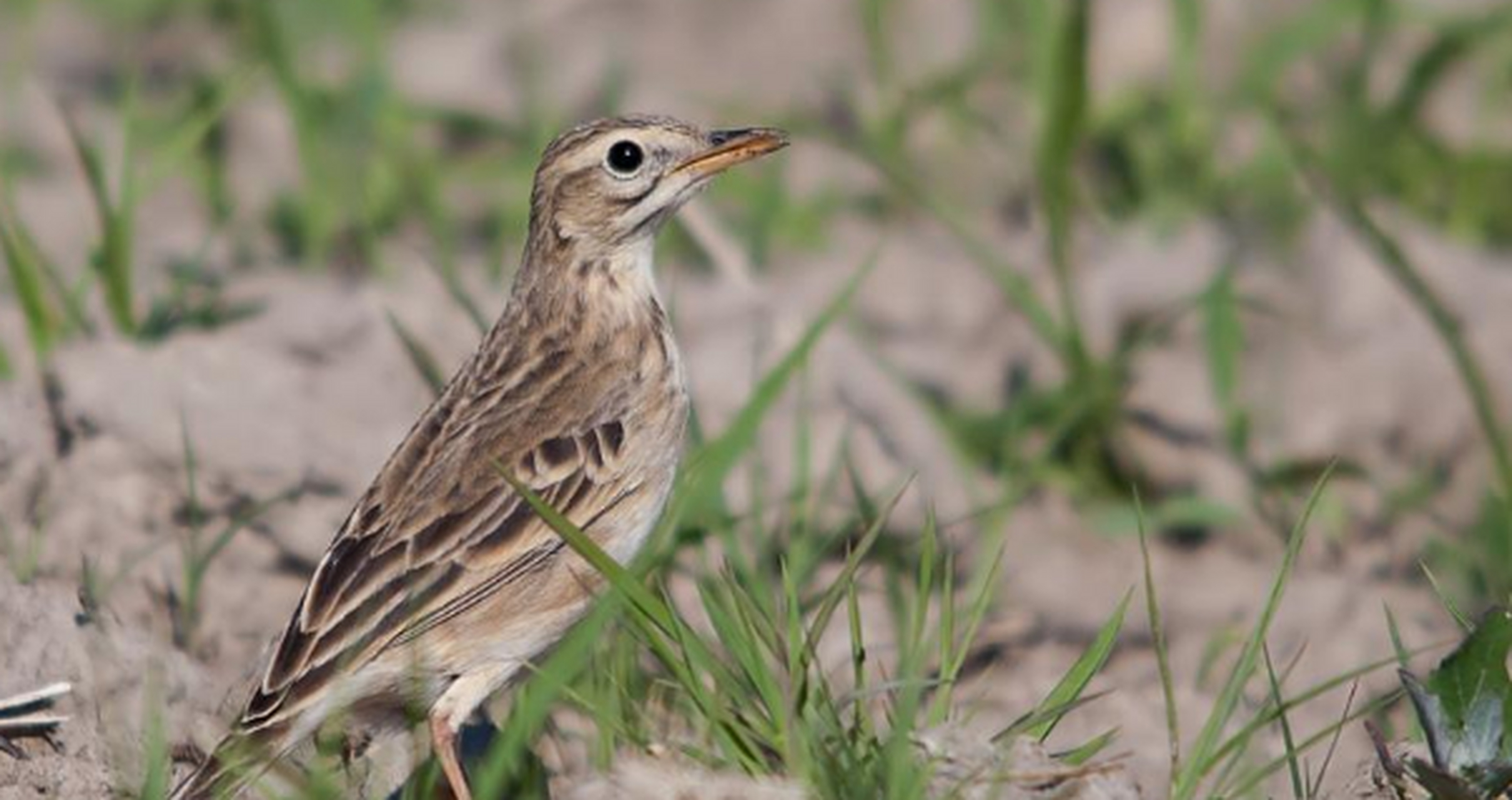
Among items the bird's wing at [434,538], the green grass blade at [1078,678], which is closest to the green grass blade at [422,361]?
the bird's wing at [434,538]

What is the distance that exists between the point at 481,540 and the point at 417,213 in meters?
3.78

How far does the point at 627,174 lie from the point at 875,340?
8.34 feet

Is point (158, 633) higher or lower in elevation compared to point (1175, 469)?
lower

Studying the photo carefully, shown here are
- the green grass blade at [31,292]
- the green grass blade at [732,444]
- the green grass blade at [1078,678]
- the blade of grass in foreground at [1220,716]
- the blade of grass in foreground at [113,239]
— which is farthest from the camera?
the blade of grass in foreground at [113,239]

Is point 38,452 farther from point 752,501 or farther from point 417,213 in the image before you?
point 417,213

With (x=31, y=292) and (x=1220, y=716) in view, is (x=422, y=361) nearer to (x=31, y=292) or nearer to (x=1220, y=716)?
(x=31, y=292)

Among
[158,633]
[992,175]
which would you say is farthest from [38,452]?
[992,175]

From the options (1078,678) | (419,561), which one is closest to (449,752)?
(419,561)

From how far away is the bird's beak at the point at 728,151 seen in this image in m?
5.79

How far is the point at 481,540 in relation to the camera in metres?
5.19

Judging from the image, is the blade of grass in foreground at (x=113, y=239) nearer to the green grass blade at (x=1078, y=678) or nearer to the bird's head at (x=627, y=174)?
the bird's head at (x=627, y=174)

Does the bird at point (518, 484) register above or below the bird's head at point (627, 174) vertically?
below

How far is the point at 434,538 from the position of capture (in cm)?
519

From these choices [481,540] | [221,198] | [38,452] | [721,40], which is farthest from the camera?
[721,40]
